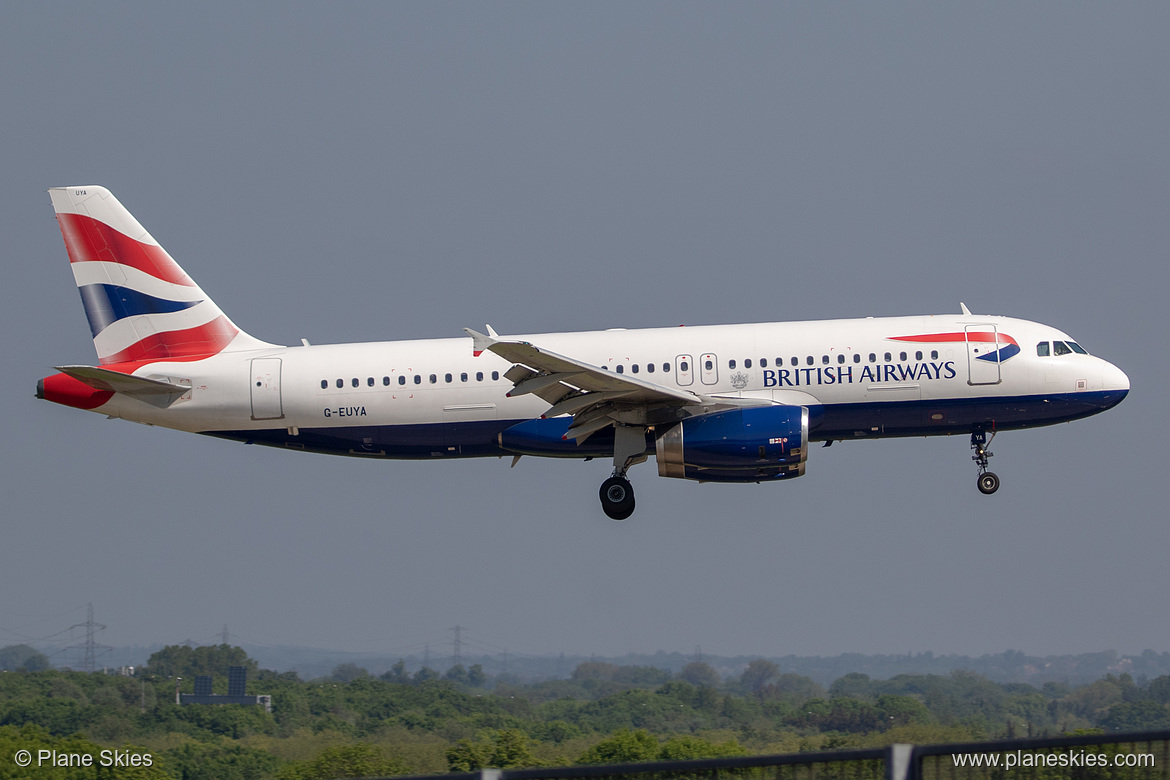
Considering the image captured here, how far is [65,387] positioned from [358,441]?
8.20 meters

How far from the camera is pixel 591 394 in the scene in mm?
31875

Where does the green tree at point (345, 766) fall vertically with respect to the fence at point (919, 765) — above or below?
below

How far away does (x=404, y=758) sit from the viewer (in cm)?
3928

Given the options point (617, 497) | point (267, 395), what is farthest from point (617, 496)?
point (267, 395)

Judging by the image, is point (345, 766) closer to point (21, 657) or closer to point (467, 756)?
point (467, 756)

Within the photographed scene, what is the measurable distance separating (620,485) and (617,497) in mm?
335

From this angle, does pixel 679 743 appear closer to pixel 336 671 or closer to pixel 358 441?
pixel 358 441

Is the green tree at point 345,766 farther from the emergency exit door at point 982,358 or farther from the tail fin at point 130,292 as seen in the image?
the emergency exit door at point 982,358

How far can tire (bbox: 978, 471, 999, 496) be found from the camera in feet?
117

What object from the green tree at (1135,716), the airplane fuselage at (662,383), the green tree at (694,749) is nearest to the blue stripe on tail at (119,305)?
the airplane fuselage at (662,383)

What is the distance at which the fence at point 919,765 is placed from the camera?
10977 mm

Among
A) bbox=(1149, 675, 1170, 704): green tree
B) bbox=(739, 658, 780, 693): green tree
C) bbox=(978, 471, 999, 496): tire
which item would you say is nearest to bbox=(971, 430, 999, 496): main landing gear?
bbox=(978, 471, 999, 496): tire

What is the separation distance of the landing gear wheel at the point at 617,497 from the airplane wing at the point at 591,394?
161 centimetres

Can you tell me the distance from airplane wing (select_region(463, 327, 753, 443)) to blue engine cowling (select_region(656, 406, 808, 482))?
48cm
